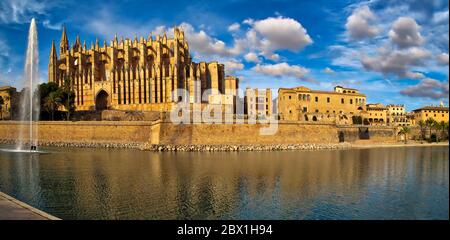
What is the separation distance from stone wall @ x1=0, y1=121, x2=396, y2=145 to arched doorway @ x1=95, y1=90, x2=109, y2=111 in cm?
1698

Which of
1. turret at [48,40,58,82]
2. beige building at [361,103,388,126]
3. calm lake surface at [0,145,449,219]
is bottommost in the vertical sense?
calm lake surface at [0,145,449,219]

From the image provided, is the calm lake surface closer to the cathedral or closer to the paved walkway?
the paved walkway

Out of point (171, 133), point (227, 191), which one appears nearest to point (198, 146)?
point (171, 133)

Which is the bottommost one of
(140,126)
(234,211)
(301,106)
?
(234,211)

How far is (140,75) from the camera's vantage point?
180 ft

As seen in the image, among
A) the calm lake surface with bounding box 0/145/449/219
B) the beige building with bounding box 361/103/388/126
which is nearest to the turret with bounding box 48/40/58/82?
the calm lake surface with bounding box 0/145/449/219

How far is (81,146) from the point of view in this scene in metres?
38.1

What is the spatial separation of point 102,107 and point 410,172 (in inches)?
2012

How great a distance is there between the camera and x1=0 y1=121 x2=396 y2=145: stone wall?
3603 cm

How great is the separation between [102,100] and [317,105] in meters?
38.3

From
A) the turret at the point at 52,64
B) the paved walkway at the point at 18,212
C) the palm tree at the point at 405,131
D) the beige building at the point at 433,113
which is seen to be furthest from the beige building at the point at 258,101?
the paved walkway at the point at 18,212
